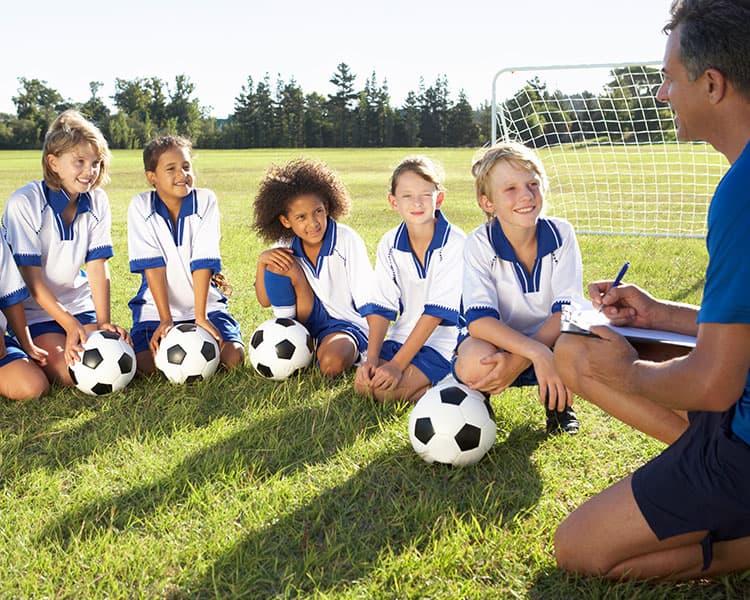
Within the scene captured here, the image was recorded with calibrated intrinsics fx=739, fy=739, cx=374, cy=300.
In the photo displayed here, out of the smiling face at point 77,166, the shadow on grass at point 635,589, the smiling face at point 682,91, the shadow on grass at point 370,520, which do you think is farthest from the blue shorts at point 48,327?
the smiling face at point 682,91

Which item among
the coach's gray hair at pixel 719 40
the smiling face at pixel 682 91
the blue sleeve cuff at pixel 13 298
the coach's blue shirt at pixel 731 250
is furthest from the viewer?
the blue sleeve cuff at pixel 13 298

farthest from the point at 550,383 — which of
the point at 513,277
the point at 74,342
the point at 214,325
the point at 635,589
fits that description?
the point at 74,342

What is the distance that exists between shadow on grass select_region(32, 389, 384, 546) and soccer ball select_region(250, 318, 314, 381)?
365 millimetres

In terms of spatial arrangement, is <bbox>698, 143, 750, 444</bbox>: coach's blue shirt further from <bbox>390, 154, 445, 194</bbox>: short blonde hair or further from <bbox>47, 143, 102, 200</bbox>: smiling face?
<bbox>47, 143, 102, 200</bbox>: smiling face

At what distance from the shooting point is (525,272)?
358 centimetres

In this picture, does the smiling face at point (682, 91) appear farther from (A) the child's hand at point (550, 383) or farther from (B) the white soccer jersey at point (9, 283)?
(B) the white soccer jersey at point (9, 283)

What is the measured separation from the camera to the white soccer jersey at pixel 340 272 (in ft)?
→ 14.1

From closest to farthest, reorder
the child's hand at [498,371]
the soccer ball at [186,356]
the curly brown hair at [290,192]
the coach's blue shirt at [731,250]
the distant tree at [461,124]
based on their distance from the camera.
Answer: the coach's blue shirt at [731,250] < the child's hand at [498,371] < the soccer ball at [186,356] < the curly brown hair at [290,192] < the distant tree at [461,124]

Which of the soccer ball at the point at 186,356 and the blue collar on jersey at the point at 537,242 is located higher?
the blue collar on jersey at the point at 537,242

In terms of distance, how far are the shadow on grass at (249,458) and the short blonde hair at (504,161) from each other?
1.23m

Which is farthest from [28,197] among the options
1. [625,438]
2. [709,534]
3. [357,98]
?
[357,98]

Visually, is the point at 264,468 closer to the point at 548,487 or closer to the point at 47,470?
the point at 47,470

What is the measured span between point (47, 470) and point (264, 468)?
0.94 m

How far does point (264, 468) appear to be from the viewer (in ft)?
10.4
